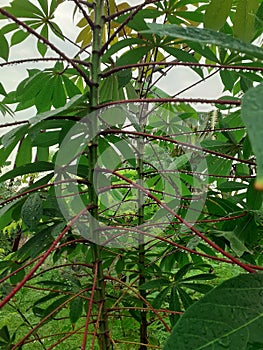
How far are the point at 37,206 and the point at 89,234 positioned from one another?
11 centimetres

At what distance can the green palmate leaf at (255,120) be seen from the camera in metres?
0.17

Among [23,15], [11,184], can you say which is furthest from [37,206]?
[11,184]

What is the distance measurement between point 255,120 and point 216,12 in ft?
1.37

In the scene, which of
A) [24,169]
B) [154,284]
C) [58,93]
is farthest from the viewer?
[58,93]

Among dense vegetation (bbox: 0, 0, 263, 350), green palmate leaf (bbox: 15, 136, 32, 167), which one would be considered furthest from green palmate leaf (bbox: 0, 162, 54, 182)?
green palmate leaf (bbox: 15, 136, 32, 167)

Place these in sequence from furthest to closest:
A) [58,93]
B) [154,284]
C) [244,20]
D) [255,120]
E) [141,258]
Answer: [141,258]
[58,93]
[154,284]
[244,20]
[255,120]

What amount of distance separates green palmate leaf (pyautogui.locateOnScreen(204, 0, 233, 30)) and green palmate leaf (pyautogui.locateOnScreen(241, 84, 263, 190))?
0.37 metres

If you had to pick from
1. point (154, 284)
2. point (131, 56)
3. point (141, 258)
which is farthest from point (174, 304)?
point (131, 56)

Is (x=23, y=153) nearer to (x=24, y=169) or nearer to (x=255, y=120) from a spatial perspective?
(x=24, y=169)

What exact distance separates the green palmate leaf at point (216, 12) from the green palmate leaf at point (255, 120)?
14.5 inches

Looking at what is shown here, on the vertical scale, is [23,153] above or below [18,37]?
below

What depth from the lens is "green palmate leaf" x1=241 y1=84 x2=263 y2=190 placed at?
17 cm

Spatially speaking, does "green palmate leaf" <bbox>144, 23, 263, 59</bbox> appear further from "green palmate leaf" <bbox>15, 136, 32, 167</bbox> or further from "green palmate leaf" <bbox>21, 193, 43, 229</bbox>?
"green palmate leaf" <bbox>15, 136, 32, 167</bbox>

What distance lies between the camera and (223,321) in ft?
0.83
